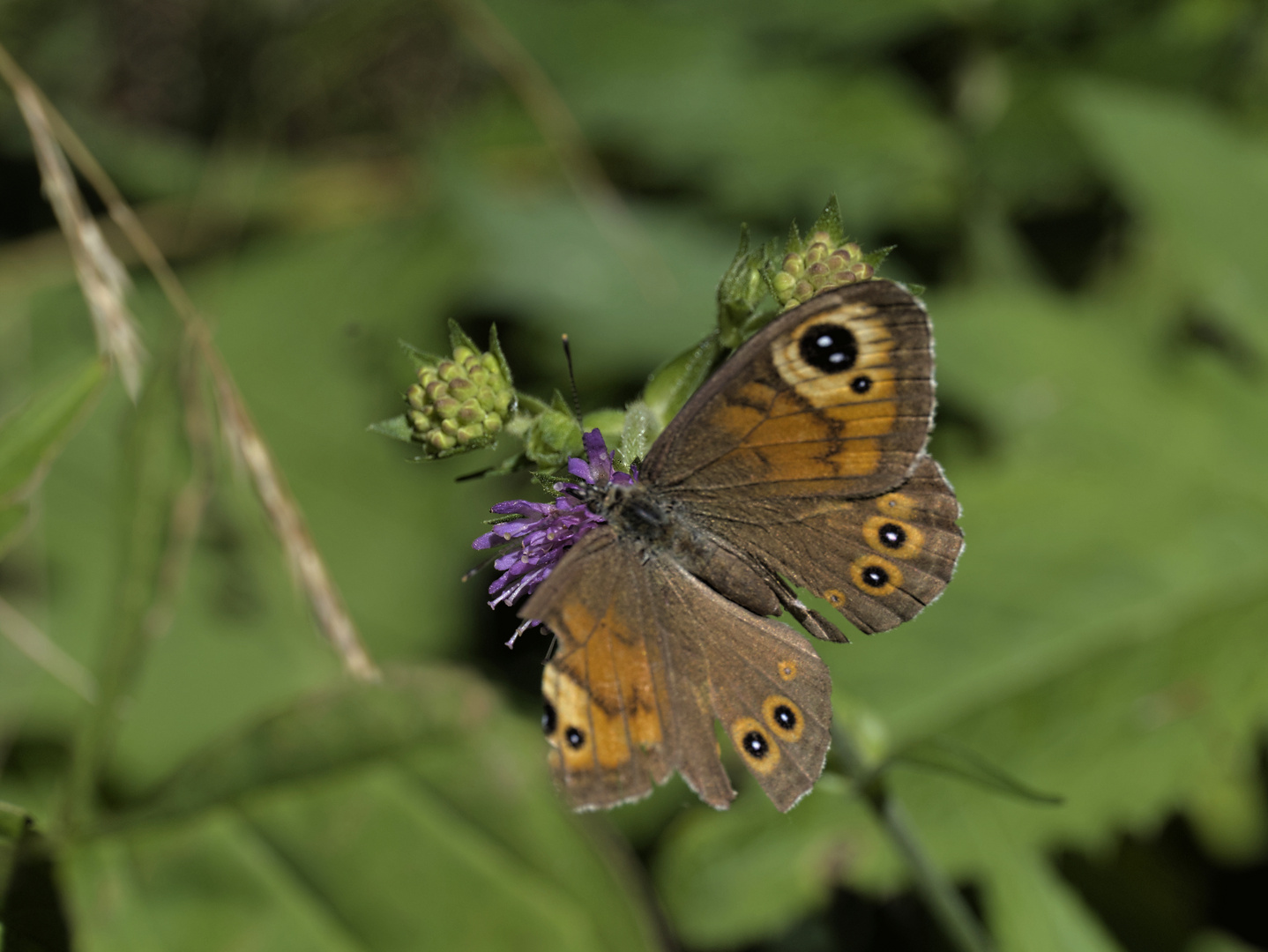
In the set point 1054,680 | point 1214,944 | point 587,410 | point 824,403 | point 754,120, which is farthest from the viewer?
point 754,120

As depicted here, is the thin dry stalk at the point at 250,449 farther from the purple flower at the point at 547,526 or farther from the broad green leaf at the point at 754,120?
the broad green leaf at the point at 754,120

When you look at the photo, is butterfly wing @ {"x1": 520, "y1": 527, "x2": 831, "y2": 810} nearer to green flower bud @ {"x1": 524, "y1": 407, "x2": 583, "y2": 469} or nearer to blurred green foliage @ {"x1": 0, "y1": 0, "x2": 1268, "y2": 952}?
green flower bud @ {"x1": 524, "y1": 407, "x2": 583, "y2": 469}

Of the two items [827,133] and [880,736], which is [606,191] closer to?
[827,133]

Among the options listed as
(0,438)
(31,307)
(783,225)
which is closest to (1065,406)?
(783,225)

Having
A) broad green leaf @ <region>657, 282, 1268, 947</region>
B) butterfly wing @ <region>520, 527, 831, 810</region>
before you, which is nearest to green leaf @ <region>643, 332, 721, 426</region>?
butterfly wing @ <region>520, 527, 831, 810</region>

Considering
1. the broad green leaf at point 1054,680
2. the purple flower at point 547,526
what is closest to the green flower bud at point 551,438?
the purple flower at point 547,526

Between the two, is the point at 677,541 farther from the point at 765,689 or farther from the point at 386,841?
the point at 386,841

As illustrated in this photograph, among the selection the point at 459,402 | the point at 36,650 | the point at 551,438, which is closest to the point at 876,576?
the point at 551,438
